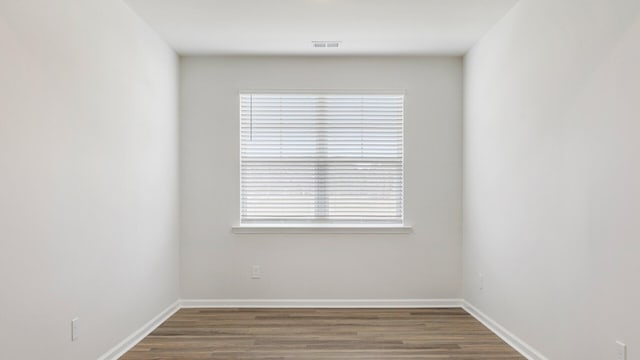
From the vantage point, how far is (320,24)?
12.5ft

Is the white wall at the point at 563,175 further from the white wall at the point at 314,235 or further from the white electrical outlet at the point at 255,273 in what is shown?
the white electrical outlet at the point at 255,273

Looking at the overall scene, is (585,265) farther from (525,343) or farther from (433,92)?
(433,92)

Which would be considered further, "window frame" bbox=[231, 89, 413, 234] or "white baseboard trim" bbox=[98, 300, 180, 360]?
"window frame" bbox=[231, 89, 413, 234]

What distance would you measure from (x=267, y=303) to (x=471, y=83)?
2.88m

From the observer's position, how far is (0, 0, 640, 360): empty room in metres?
2.37

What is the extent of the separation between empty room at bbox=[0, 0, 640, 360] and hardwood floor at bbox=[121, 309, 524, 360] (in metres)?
0.03

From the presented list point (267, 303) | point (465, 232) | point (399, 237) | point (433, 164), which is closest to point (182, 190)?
point (267, 303)

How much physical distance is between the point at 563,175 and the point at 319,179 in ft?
8.07

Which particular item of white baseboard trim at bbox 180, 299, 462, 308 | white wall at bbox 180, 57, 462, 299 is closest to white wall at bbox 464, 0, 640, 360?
white wall at bbox 180, 57, 462, 299

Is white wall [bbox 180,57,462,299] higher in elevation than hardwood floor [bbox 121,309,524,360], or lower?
higher

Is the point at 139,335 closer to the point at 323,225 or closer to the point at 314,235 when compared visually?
the point at 314,235

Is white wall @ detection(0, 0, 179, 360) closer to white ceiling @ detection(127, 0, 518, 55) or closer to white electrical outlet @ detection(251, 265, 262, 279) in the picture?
white ceiling @ detection(127, 0, 518, 55)

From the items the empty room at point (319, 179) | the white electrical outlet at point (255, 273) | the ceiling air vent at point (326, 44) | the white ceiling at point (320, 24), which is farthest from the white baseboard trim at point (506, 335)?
the ceiling air vent at point (326, 44)

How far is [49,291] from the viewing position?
8.17 ft
